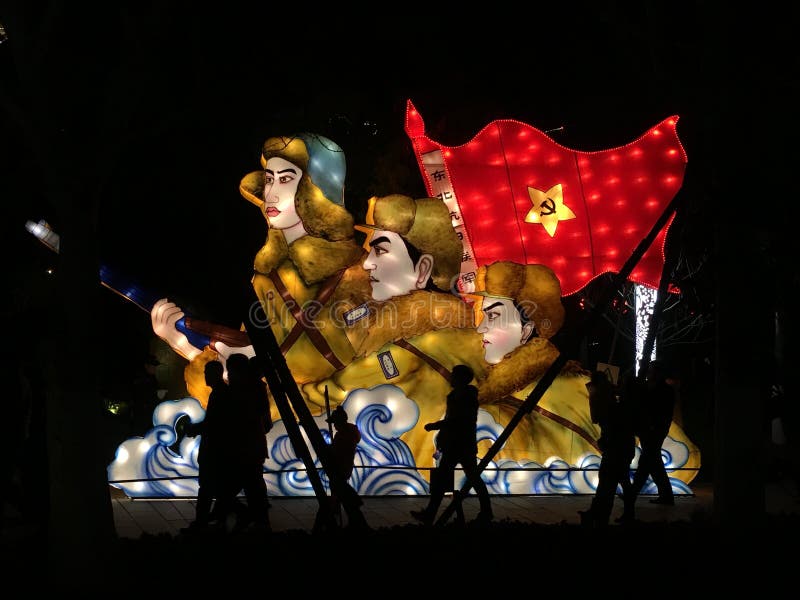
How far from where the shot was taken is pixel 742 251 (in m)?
6.66

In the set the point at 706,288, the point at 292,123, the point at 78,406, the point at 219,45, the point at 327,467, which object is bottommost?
the point at 327,467

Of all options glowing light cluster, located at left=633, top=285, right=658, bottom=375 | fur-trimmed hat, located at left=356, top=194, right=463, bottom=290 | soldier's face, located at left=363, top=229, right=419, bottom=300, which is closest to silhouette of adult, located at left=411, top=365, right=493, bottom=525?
soldier's face, located at left=363, top=229, right=419, bottom=300

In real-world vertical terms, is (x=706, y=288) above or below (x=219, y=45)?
below

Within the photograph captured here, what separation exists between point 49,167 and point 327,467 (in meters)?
2.63

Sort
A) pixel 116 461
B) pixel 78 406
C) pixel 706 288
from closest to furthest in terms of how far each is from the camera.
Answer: pixel 78 406
pixel 706 288
pixel 116 461

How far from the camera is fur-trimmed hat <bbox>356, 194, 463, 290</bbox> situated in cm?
1239

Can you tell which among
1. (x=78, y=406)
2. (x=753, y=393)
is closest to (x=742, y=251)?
(x=753, y=393)

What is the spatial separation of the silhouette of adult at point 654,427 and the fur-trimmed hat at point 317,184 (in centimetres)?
416

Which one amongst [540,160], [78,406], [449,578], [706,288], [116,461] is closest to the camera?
[78,406]

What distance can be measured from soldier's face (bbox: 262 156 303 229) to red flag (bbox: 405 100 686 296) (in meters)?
1.81

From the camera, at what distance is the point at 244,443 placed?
815cm

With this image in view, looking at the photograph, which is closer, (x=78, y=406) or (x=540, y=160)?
(x=78, y=406)

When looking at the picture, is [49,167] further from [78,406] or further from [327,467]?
[327,467]

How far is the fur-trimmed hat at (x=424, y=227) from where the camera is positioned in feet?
40.7
